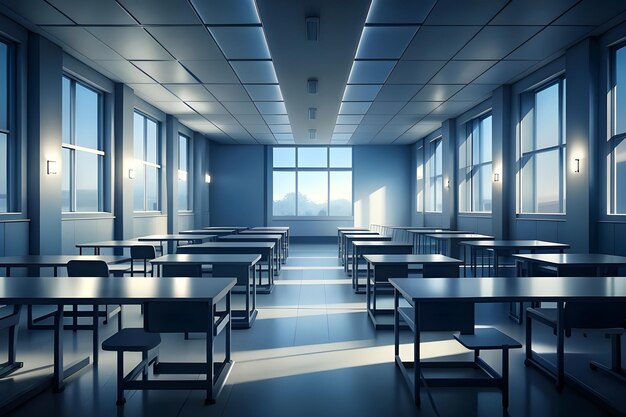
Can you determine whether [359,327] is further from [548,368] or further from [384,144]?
[384,144]

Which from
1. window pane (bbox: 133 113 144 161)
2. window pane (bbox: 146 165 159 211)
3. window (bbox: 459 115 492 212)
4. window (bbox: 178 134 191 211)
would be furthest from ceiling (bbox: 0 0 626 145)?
window (bbox: 178 134 191 211)

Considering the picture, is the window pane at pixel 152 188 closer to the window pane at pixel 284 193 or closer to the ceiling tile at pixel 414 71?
the window pane at pixel 284 193

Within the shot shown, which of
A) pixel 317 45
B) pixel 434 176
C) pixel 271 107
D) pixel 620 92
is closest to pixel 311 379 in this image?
pixel 317 45

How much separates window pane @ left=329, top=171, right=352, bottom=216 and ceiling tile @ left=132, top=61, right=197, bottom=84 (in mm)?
7706

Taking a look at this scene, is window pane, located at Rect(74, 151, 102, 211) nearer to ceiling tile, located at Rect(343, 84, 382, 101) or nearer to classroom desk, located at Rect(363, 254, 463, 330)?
ceiling tile, located at Rect(343, 84, 382, 101)

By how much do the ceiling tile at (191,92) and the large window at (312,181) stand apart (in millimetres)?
6071

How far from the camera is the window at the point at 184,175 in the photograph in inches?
443

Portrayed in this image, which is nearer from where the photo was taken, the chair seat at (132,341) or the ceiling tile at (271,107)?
the chair seat at (132,341)

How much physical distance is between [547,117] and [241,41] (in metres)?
4.79

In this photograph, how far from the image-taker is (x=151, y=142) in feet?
31.0

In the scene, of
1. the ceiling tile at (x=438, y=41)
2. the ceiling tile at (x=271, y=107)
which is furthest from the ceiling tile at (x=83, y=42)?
the ceiling tile at (x=438, y=41)

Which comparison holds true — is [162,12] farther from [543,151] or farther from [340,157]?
[340,157]

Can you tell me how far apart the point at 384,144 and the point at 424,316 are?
12.1 meters

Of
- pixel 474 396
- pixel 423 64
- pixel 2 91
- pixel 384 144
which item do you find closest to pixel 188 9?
pixel 2 91
